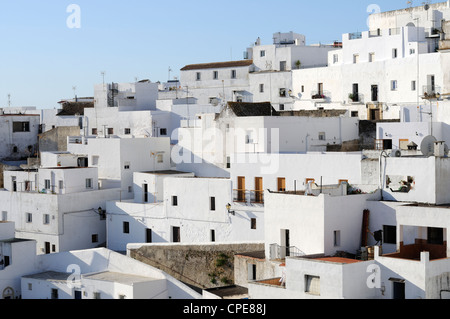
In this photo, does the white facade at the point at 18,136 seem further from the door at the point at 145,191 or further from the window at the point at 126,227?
the window at the point at 126,227

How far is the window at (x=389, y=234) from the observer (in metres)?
28.0

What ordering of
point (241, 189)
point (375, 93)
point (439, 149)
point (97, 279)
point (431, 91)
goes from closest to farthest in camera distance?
point (439, 149) < point (97, 279) < point (241, 189) < point (431, 91) < point (375, 93)

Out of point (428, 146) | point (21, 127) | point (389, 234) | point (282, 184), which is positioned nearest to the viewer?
point (389, 234)

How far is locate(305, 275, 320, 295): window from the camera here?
25.1 meters

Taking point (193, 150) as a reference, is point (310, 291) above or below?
below

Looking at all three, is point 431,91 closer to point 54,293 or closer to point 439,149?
point 439,149

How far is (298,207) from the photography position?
2825cm

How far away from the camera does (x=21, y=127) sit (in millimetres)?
52906

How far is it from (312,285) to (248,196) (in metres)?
9.21

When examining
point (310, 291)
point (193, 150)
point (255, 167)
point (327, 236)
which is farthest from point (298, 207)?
point (193, 150)

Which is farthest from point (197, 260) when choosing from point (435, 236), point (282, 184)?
point (435, 236)

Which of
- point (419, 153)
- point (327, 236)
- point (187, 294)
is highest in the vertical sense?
point (419, 153)
